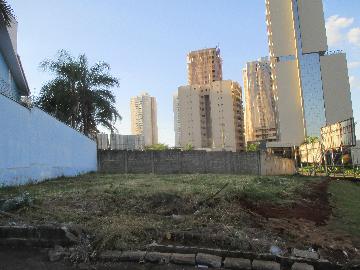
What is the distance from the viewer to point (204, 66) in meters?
127

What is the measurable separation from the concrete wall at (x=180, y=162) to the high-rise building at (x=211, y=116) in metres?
67.7

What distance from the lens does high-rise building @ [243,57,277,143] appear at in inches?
4545

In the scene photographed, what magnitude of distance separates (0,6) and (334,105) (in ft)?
272

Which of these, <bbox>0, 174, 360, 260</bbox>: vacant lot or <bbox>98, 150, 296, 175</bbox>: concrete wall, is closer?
<bbox>0, 174, 360, 260</bbox>: vacant lot

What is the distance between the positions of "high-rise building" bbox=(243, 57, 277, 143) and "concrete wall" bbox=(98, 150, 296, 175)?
87.5m

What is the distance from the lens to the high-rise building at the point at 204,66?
124938 millimetres

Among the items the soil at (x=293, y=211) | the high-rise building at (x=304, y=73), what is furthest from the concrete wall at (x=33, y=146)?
the high-rise building at (x=304, y=73)

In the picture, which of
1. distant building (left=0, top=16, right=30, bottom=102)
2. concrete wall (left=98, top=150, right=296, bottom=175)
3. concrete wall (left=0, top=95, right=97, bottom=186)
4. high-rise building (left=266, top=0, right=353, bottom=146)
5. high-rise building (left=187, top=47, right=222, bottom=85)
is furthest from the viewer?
high-rise building (left=187, top=47, right=222, bottom=85)

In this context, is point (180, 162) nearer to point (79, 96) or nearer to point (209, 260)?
point (79, 96)

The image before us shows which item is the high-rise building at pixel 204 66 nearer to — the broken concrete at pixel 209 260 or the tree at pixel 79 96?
the tree at pixel 79 96

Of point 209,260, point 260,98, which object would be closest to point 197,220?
point 209,260

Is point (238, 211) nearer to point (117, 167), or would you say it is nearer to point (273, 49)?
point (117, 167)

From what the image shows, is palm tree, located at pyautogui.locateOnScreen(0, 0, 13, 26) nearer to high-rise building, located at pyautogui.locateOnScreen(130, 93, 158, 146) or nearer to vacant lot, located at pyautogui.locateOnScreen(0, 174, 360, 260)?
vacant lot, located at pyautogui.locateOnScreen(0, 174, 360, 260)

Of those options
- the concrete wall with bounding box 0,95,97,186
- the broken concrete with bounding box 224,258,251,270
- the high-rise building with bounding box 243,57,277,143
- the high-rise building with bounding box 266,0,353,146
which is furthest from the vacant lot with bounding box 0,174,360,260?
the high-rise building with bounding box 243,57,277,143
